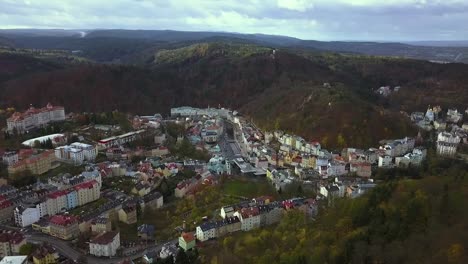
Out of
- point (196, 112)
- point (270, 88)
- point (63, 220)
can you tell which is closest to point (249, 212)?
point (63, 220)

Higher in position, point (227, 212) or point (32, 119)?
point (32, 119)

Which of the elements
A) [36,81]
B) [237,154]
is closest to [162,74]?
[36,81]

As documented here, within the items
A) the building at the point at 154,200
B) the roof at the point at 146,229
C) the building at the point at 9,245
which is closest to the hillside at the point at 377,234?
the roof at the point at 146,229

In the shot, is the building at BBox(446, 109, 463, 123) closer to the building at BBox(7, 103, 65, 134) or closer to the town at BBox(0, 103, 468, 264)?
the town at BBox(0, 103, 468, 264)

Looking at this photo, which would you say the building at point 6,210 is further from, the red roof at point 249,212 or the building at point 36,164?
the red roof at point 249,212

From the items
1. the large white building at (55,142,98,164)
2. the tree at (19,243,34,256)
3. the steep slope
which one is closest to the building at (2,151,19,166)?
the large white building at (55,142,98,164)

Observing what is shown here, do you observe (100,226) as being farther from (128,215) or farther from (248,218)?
(248,218)

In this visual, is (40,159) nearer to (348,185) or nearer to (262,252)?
(262,252)
